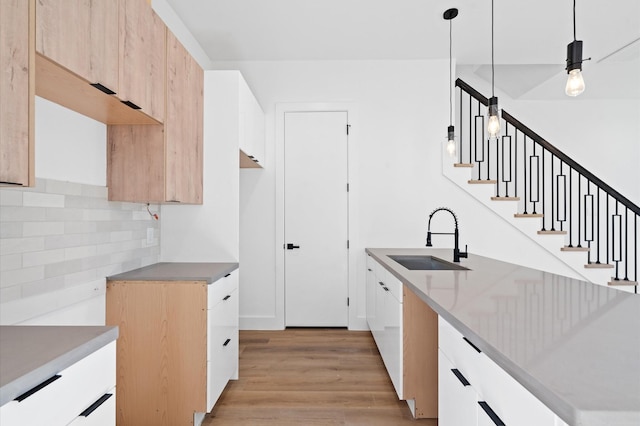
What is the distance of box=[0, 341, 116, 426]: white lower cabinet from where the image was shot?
35.4 inches

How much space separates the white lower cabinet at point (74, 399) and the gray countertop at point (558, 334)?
1157 millimetres

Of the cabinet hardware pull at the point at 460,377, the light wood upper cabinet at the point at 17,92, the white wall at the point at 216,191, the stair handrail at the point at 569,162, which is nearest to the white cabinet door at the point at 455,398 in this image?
the cabinet hardware pull at the point at 460,377

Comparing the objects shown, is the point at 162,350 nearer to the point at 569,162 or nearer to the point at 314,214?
the point at 314,214

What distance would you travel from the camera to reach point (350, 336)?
12.7 feet

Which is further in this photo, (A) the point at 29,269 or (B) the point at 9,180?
(A) the point at 29,269

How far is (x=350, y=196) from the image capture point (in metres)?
4.13

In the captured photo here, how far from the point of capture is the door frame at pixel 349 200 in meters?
4.11

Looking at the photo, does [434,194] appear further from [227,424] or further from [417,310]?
[227,424]

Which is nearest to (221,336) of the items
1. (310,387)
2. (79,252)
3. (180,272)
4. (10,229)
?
(180,272)

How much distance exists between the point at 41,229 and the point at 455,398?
6.17ft

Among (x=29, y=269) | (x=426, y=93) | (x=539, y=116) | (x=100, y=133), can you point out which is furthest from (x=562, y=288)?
(x=539, y=116)

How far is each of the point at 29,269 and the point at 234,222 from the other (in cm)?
136

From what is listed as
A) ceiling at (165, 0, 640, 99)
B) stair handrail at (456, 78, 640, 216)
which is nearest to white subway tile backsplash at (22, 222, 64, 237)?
ceiling at (165, 0, 640, 99)

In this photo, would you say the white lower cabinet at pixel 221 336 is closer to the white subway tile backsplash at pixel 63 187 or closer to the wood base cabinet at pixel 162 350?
the wood base cabinet at pixel 162 350
